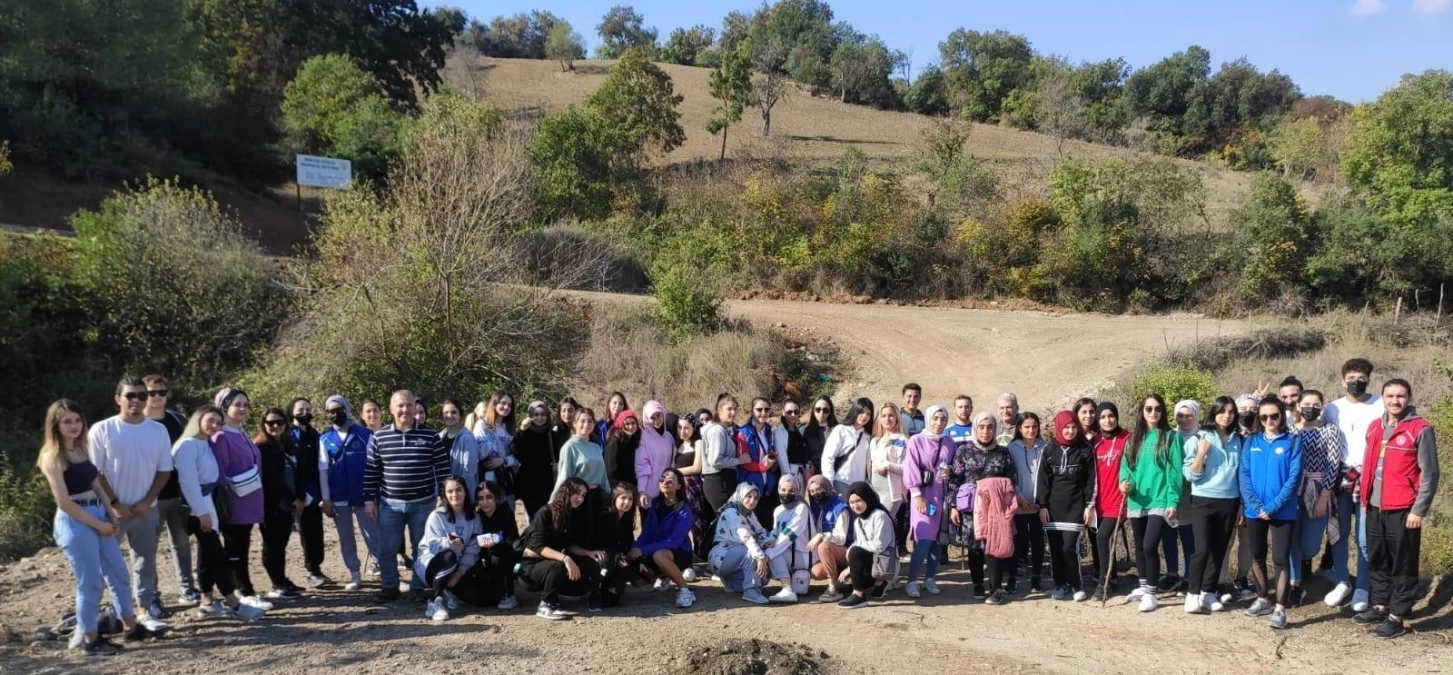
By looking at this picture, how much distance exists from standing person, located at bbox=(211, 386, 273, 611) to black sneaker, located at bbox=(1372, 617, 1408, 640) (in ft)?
25.0

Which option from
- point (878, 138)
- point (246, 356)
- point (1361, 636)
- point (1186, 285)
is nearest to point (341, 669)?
point (1361, 636)

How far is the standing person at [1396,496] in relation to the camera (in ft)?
21.0

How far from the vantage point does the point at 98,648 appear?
19.7ft

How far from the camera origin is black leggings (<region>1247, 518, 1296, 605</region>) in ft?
22.5

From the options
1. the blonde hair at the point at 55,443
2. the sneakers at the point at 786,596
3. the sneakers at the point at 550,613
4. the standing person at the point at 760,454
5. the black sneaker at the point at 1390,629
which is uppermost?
the blonde hair at the point at 55,443

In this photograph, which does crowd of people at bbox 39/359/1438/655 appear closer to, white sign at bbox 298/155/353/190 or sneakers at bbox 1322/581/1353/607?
sneakers at bbox 1322/581/1353/607

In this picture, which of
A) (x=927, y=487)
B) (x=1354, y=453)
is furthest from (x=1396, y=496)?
(x=927, y=487)

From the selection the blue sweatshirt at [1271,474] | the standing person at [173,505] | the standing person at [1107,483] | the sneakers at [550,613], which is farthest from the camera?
the standing person at [1107,483]

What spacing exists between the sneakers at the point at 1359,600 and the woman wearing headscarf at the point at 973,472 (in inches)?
92.0

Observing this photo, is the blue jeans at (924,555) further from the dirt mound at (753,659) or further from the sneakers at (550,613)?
the sneakers at (550,613)

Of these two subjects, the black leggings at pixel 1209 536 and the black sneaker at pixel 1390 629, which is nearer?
the black sneaker at pixel 1390 629

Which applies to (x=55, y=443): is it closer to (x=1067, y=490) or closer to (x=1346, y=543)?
(x=1067, y=490)

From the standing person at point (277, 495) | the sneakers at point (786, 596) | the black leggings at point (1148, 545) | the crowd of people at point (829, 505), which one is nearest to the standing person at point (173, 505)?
the crowd of people at point (829, 505)

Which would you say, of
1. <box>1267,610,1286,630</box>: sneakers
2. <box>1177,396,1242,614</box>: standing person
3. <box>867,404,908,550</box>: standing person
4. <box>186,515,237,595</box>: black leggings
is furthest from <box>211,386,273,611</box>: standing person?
<box>1267,610,1286,630</box>: sneakers
